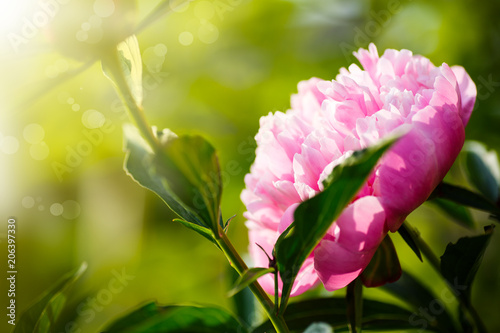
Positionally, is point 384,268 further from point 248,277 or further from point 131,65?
point 131,65

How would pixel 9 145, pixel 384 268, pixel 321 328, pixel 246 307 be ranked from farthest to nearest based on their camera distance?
1. pixel 9 145
2. pixel 246 307
3. pixel 384 268
4. pixel 321 328

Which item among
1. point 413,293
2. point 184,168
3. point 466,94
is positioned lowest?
point 413,293

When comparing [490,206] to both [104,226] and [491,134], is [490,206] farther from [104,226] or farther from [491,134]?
[104,226]

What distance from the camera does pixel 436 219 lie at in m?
1.00

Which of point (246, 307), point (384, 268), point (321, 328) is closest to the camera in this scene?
point (321, 328)

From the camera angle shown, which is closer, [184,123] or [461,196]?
[461,196]

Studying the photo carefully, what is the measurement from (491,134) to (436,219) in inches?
8.4

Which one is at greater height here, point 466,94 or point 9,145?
point 9,145

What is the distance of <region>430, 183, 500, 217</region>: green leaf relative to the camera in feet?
1.45

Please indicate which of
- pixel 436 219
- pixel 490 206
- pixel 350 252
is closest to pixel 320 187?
pixel 350 252

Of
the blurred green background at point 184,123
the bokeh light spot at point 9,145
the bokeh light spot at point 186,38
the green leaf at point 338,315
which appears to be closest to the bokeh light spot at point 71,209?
the blurred green background at point 184,123

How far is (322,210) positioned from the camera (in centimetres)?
32

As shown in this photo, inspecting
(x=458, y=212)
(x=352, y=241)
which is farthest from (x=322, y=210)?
(x=458, y=212)

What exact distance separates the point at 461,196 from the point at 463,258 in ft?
0.18
